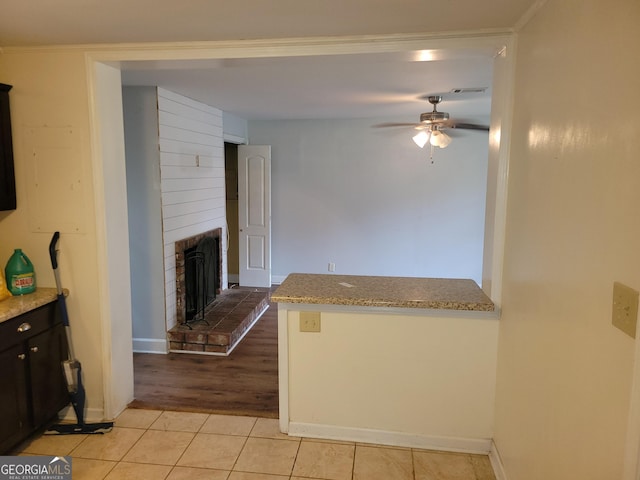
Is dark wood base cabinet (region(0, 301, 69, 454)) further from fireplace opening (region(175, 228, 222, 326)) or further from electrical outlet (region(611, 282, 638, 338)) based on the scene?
electrical outlet (region(611, 282, 638, 338))

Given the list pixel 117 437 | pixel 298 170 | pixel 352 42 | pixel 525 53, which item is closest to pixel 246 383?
pixel 117 437

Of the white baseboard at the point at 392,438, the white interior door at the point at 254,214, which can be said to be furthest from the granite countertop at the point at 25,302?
the white interior door at the point at 254,214

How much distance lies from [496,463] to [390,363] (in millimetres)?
746

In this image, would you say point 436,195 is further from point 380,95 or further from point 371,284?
point 371,284

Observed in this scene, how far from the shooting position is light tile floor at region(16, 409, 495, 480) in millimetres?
2324

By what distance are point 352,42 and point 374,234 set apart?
4021mm

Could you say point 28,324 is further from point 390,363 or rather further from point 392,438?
point 392,438

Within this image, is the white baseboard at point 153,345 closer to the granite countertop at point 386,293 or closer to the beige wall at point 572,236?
the granite countertop at point 386,293

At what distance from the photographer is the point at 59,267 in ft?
9.04

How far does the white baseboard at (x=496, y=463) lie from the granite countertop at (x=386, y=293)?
781 mm

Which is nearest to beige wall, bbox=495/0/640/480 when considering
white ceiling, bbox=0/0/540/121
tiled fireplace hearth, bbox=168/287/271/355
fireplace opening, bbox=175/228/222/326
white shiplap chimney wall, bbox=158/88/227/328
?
white ceiling, bbox=0/0/540/121

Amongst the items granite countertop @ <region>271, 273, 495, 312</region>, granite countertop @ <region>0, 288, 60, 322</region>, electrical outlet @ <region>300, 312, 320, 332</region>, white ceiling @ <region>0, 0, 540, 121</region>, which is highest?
white ceiling @ <region>0, 0, 540, 121</region>

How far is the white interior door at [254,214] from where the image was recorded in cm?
607

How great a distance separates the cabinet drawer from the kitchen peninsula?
1.37 metres
